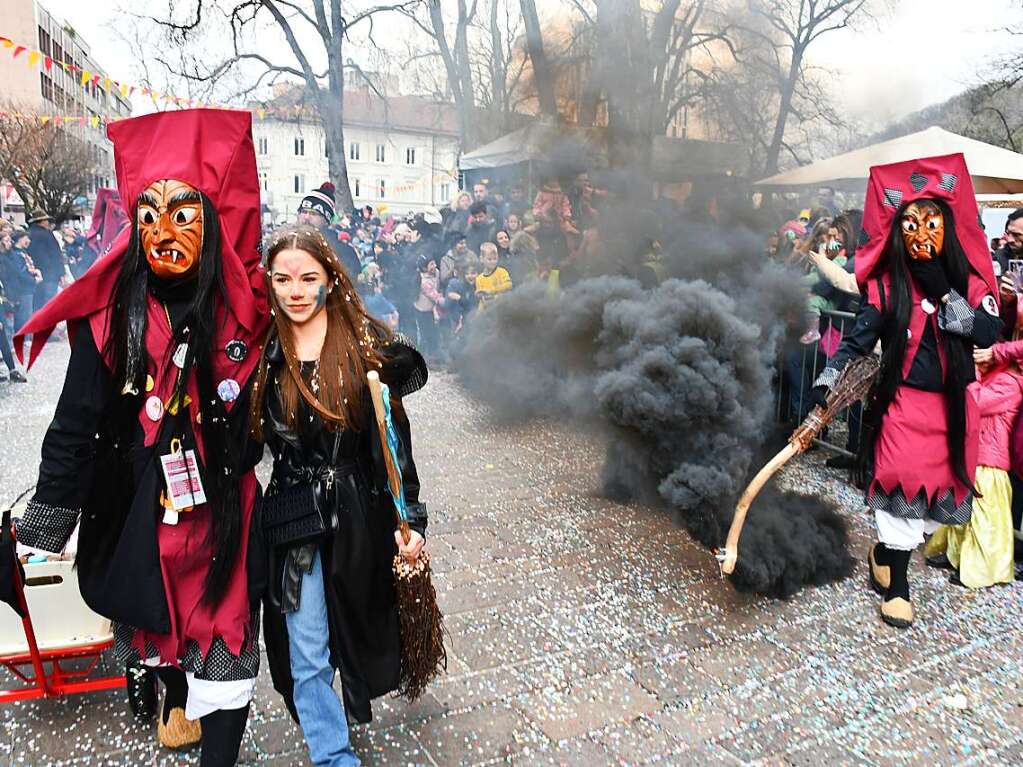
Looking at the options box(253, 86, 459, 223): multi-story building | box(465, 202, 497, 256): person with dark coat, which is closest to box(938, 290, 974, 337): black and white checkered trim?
box(465, 202, 497, 256): person with dark coat

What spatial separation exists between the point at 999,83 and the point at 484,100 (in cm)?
1106

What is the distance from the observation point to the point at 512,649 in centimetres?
341

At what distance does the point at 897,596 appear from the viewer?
382cm

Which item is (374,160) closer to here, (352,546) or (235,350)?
(235,350)

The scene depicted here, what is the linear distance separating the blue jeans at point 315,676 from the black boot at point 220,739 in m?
0.20

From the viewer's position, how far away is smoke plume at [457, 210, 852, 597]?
4023mm

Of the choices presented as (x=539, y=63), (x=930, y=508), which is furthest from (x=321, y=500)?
(x=539, y=63)

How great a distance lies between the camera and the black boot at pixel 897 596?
3750 millimetres

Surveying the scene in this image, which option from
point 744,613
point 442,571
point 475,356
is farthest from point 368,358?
point 475,356

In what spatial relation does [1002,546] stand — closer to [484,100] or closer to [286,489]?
[286,489]

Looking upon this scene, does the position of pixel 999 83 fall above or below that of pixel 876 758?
above

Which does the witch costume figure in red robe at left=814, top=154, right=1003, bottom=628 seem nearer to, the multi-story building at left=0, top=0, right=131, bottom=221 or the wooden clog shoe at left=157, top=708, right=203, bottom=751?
the wooden clog shoe at left=157, top=708, right=203, bottom=751

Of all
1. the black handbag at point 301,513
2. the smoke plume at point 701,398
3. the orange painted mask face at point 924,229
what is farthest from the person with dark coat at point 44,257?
the orange painted mask face at point 924,229

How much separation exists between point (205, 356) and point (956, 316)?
333cm
